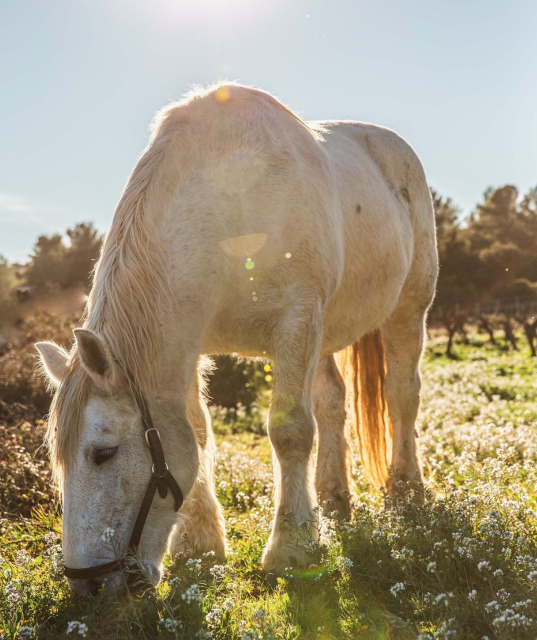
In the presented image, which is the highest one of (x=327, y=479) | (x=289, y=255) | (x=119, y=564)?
(x=289, y=255)

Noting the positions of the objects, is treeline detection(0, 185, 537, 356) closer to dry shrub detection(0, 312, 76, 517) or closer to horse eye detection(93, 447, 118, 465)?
dry shrub detection(0, 312, 76, 517)

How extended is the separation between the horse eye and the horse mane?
0.37ft

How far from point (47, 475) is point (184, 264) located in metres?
3.44

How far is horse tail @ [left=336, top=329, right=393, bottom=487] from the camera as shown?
557cm

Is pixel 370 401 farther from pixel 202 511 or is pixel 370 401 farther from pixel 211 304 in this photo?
pixel 211 304

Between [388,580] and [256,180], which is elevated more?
[256,180]

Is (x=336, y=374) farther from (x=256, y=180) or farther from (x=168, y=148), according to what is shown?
(x=168, y=148)

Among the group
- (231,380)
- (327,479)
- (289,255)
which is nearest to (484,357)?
(231,380)

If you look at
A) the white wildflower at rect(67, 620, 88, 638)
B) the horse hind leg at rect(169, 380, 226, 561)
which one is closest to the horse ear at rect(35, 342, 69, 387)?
the horse hind leg at rect(169, 380, 226, 561)

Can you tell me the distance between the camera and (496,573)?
9.15 feet

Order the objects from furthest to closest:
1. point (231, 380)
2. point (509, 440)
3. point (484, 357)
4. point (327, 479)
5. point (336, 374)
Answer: point (484, 357), point (231, 380), point (509, 440), point (336, 374), point (327, 479)

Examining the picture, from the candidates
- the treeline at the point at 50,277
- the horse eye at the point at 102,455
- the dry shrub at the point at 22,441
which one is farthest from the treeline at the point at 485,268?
the horse eye at the point at 102,455

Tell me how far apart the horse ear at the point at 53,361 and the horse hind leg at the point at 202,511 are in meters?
1.05

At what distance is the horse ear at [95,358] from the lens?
103 inches
